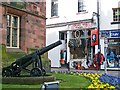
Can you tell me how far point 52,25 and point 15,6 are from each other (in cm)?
1796

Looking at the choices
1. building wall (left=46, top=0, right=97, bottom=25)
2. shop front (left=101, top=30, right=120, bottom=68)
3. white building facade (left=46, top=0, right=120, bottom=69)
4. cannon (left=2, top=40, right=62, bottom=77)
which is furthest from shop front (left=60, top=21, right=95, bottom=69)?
→ cannon (left=2, top=40, right=62, bottom=77)

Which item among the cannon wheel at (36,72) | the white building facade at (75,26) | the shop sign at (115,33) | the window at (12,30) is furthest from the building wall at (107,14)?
the cannon wheel at (36,72)

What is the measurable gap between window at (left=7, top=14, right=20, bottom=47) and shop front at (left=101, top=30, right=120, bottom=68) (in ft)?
44.0

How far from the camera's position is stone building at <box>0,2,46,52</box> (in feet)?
52.2

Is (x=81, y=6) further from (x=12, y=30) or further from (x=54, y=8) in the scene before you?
(x=12, y=30)

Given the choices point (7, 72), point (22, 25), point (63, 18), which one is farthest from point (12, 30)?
point (63, 18)

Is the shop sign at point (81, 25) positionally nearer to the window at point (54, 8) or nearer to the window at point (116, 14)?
the window at point (116, 14)

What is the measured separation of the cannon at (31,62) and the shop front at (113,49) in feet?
57.5

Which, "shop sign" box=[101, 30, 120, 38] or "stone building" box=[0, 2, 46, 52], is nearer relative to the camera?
"stone building" box=[0, 2, 46, 52]

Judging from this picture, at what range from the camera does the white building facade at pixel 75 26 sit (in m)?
30.0

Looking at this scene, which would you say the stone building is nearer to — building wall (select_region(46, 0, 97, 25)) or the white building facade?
the white building facade

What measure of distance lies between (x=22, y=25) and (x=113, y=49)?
14398 millimetres

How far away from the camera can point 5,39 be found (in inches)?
624

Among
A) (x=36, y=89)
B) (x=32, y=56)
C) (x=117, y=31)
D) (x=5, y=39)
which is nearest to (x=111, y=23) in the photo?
(x=117, y=31)
